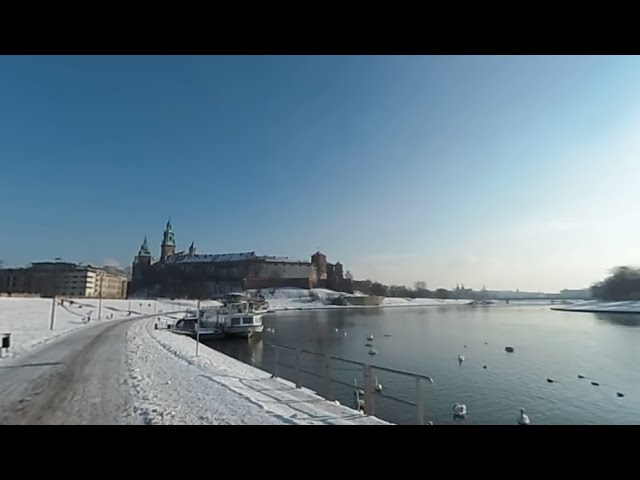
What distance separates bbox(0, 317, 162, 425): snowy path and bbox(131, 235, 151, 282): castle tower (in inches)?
1979

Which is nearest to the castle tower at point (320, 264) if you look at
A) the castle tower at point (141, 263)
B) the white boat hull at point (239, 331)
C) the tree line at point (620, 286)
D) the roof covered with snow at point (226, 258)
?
the roof covered with snow at point (226, 258)

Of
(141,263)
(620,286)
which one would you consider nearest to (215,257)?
(141,263)

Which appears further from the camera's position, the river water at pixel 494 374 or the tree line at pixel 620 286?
the tree line at pixel 620 286

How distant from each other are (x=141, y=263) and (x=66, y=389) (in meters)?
55.0

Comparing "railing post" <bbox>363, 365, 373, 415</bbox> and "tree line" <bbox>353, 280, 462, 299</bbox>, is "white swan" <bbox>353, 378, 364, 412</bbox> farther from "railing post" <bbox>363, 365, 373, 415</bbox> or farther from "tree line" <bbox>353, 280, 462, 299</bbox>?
"tree line" <bbox>353, 280, 462, 299</bbox>

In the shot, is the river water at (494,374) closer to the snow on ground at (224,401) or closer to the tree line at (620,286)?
the snow on ground at (224,401)

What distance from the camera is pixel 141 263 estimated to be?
182 feet

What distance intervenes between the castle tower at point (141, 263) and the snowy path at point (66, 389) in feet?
165

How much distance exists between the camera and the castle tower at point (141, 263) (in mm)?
55531

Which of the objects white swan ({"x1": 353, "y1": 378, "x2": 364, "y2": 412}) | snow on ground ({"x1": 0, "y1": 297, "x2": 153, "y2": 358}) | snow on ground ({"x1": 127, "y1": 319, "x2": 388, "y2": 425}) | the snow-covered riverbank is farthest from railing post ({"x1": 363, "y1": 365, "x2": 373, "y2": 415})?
the snow-covered riverbank

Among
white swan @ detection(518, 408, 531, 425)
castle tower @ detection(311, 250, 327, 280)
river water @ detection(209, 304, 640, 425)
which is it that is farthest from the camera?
castle tower @ detection(311, 250, 327, 280)

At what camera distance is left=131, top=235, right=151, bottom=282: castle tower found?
55.5 meters
